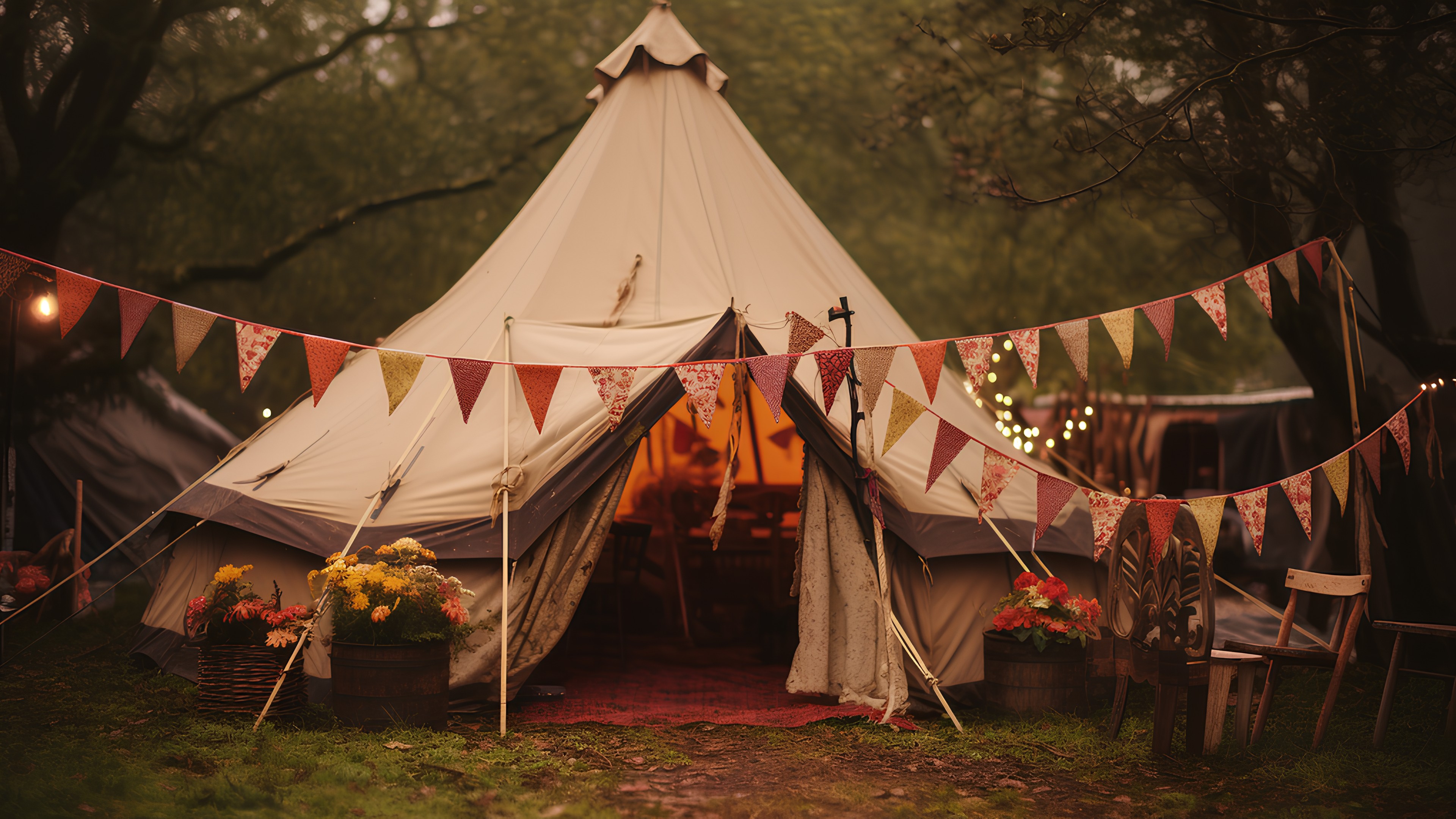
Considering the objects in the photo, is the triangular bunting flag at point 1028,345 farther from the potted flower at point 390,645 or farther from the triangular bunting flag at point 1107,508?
the potted flower at point 390,645

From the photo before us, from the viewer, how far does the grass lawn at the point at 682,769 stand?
3.60 meters

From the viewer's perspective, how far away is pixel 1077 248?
36.2ft

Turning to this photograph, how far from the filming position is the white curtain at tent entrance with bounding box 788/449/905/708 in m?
5.13

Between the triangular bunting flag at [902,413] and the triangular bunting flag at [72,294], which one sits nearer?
the triangular bunting flag at [72,294]

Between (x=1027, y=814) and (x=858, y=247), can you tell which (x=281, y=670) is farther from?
(x=858, y=247)

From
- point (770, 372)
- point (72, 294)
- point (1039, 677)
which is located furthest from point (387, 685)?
point (1039, 677)

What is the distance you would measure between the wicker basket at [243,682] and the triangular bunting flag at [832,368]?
8.75 ft

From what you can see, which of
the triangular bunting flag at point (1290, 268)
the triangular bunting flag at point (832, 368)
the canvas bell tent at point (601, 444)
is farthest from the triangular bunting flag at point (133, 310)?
the triangular bunting flag at point (1290, 268)

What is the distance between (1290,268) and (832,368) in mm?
2144

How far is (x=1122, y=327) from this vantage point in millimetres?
4273

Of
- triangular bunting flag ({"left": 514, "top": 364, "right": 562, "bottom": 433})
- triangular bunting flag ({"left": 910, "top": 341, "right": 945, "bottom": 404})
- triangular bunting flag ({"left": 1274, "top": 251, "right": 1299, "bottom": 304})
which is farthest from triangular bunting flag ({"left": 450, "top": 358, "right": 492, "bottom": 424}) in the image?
triangular bunting flag ({"left": 1274, "top": 251, "right": 1299, "bottom": 304})

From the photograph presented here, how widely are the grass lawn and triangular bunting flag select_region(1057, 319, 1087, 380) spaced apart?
5.48ft

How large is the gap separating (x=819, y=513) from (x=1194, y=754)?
6.54 feet

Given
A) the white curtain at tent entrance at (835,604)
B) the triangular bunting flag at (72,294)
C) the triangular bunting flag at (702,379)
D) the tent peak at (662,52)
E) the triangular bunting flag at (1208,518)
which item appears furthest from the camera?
the tent peak at (662,52)
